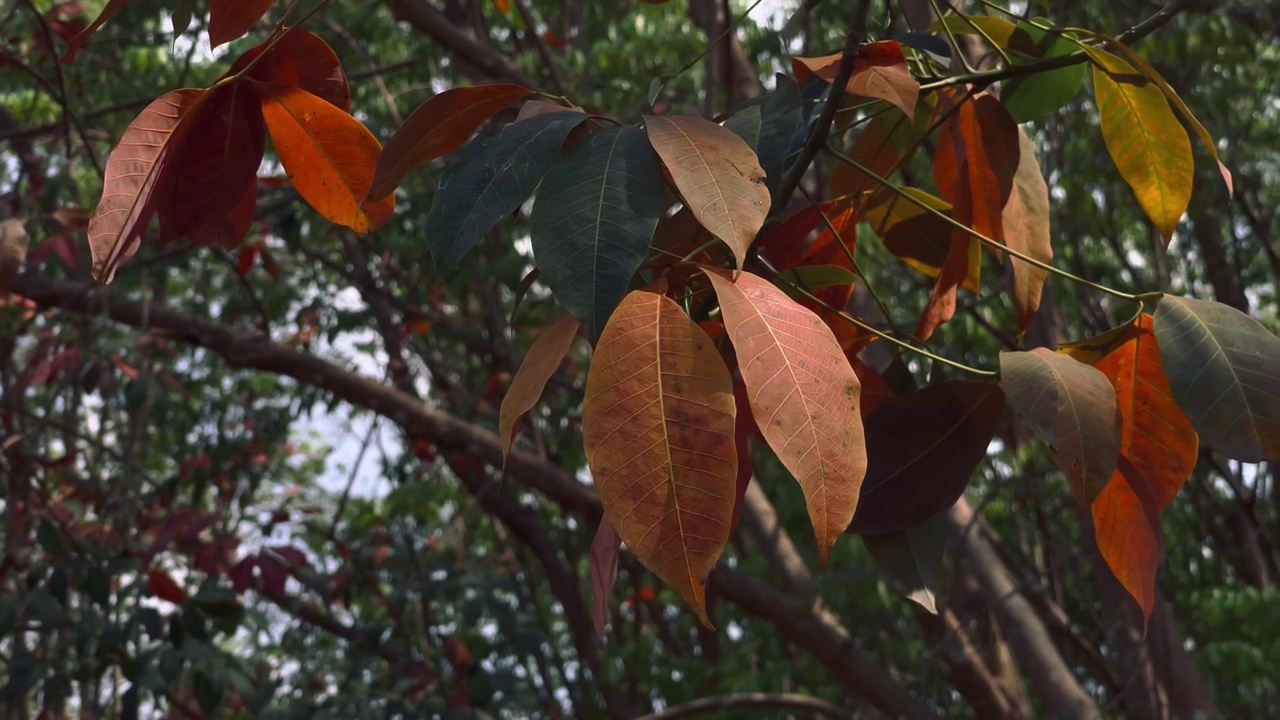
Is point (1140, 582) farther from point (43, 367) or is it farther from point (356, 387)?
point (43, 367)

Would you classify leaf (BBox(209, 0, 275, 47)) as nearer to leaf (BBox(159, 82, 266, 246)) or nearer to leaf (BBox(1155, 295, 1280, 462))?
leaf (BBox(159, 82, 266, 246))

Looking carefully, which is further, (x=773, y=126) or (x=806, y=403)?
(x=773, y=126)

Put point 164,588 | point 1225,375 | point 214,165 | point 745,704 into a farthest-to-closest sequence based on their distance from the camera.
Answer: point 745,704 → point 164,588 → point 214,165 → point 1225,375

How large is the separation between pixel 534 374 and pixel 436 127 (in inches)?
7.0

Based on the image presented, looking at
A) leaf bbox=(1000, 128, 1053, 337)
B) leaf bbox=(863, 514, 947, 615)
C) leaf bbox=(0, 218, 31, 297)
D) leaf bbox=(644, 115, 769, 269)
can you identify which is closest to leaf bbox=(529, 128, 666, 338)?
leaf bbox=(644, 115, 769, 269)

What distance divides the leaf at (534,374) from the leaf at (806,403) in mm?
81

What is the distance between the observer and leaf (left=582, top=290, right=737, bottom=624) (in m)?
0.44

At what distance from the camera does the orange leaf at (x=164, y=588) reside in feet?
6.64

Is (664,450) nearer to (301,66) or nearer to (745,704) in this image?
(301,66)

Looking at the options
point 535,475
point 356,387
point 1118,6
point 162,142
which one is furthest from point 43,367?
point 1118,6

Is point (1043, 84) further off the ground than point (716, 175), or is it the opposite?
point (1043, 84)

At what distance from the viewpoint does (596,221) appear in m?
0.50

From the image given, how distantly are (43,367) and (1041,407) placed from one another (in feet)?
9.22

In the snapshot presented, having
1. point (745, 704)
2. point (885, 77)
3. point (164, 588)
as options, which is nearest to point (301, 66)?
point (885, 77)
